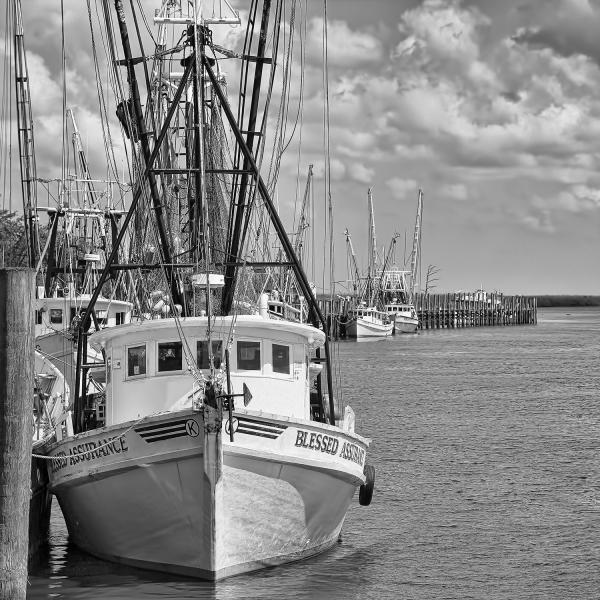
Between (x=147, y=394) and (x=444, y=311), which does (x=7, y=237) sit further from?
(x=444, y=311)

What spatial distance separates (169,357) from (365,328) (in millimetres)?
106984

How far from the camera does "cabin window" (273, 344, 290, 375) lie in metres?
21.8

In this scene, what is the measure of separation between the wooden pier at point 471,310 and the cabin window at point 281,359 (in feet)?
401

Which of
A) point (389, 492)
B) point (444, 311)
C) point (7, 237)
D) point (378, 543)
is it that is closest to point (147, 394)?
point (378, 543)

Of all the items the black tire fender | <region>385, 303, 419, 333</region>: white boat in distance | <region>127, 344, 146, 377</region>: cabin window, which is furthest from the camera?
<region>385, 303, 419, 333</region>: white boat in distance

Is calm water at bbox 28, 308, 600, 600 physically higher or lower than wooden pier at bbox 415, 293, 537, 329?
lower

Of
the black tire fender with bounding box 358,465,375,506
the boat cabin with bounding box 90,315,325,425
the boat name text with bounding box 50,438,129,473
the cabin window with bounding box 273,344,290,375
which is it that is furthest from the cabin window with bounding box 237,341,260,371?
the black tire fender with bounding box 358,465,375,506

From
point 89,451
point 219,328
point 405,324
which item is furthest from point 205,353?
→ point 405,324

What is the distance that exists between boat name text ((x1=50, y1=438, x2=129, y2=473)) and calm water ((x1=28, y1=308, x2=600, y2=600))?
1978mm

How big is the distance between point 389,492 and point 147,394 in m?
10.9

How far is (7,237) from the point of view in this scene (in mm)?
87062

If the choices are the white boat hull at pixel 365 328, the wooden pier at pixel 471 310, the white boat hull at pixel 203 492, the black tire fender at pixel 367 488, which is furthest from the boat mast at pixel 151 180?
the wooden pier at pixel 471 310

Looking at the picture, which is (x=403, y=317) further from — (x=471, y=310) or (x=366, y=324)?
(x=471, y=310)

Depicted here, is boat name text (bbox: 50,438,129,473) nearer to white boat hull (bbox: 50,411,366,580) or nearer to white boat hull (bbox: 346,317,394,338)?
white boat hull (bbox: 50,411,366,580)
